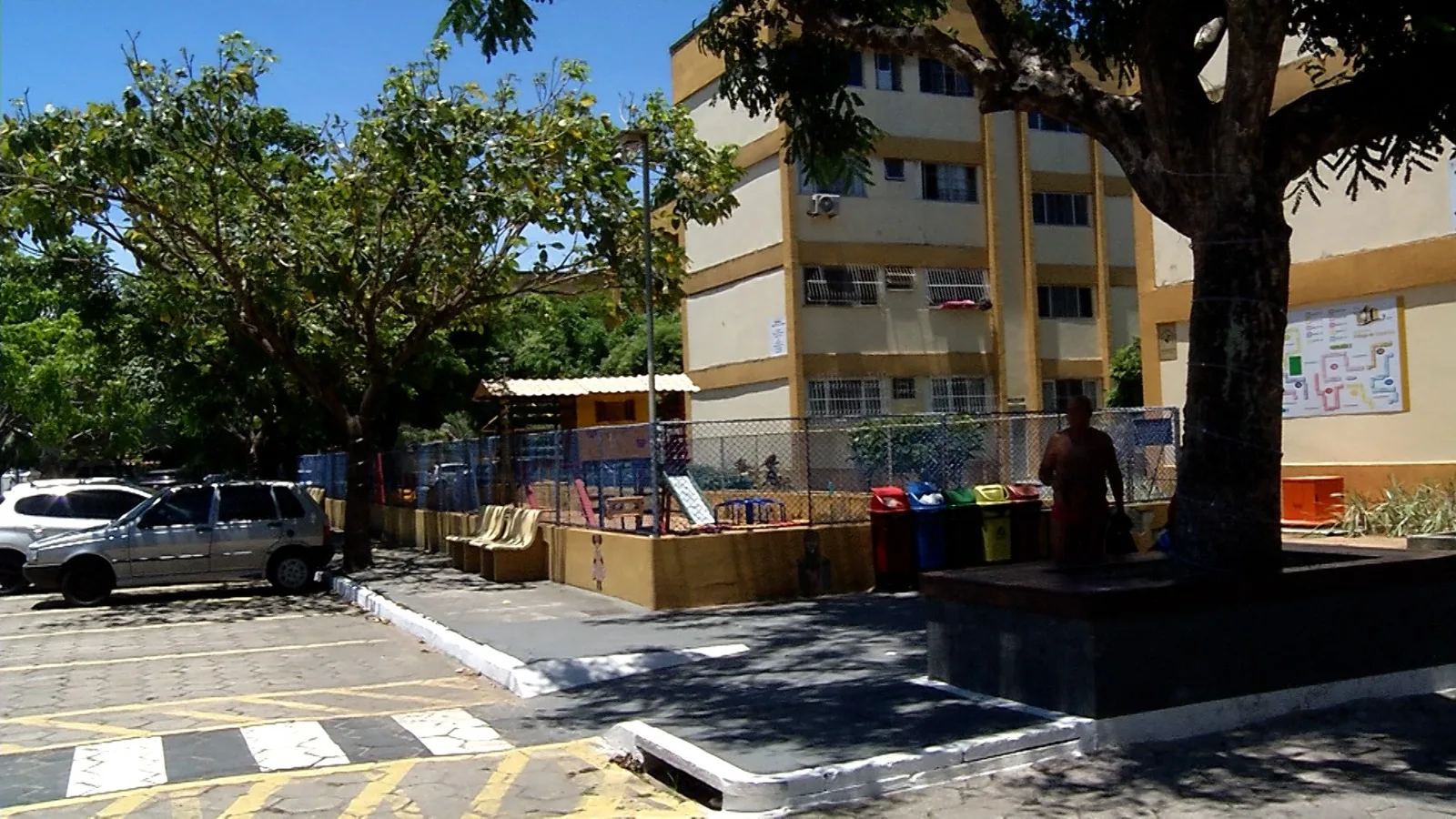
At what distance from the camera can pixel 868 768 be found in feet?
23.0

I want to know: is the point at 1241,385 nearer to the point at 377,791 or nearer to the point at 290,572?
the point at 377,791

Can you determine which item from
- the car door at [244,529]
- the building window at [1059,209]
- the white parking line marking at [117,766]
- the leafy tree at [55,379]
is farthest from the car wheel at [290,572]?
the building window at [1059,209]

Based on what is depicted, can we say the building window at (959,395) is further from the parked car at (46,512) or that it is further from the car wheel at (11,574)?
the car wheel at (11,574)

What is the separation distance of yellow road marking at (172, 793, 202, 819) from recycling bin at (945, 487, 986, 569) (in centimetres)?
960

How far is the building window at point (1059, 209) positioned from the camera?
109ft

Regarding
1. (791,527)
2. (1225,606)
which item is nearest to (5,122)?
(791,527)

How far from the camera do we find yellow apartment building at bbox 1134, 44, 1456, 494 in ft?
54.1

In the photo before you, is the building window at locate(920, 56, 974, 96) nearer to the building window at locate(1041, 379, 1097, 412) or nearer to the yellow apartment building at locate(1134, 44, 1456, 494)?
the building window at locate(1041, 379, 1097, 412)

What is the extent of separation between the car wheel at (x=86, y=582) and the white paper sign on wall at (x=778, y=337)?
51.9 feet

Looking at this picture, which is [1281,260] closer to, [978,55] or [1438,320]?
[978,55]

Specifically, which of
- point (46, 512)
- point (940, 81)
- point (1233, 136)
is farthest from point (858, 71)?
point (1233, 136)

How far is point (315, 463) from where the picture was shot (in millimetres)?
36688

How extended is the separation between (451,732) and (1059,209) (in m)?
27.5

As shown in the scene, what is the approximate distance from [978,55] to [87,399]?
113 feet
